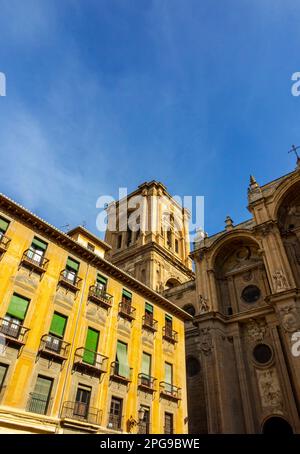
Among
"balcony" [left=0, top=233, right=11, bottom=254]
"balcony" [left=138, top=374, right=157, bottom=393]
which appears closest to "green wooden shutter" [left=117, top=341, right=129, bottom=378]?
"balcony" [left=138, top=374, right=157, bottom=393]

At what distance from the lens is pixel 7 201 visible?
56.7 ft

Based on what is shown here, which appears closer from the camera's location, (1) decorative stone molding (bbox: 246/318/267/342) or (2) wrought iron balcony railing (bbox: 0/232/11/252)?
(2) wrought iron balcony railing (bbox: 0/232/11/252)

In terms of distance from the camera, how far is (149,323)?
22953 mm

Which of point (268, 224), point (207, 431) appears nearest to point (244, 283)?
point (268, 224)

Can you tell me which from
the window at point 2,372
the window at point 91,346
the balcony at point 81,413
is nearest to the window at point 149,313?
the window at point 91,346

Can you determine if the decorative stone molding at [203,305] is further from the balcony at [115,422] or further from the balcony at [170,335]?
the balcony at [115,422]

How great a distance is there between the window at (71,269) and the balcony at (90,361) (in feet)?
12.5

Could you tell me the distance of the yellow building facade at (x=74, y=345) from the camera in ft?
48.5

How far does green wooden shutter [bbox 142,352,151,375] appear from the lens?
20.8 meters

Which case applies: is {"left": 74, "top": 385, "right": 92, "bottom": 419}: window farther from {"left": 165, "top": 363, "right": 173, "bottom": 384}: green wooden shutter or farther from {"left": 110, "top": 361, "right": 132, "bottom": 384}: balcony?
{"left": 165, "top": 363, "right": 173, "bottom": 384}: green wooden shutter

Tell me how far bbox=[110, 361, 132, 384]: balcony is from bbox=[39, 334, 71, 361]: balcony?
3.18 metres

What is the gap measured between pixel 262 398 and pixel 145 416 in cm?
1083

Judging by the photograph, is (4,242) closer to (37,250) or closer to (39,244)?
(37,250)

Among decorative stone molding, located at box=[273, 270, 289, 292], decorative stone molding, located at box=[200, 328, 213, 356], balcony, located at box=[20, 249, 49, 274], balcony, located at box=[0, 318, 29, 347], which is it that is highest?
decorative stone molding, located at box=[273, 270, 289, 292]
